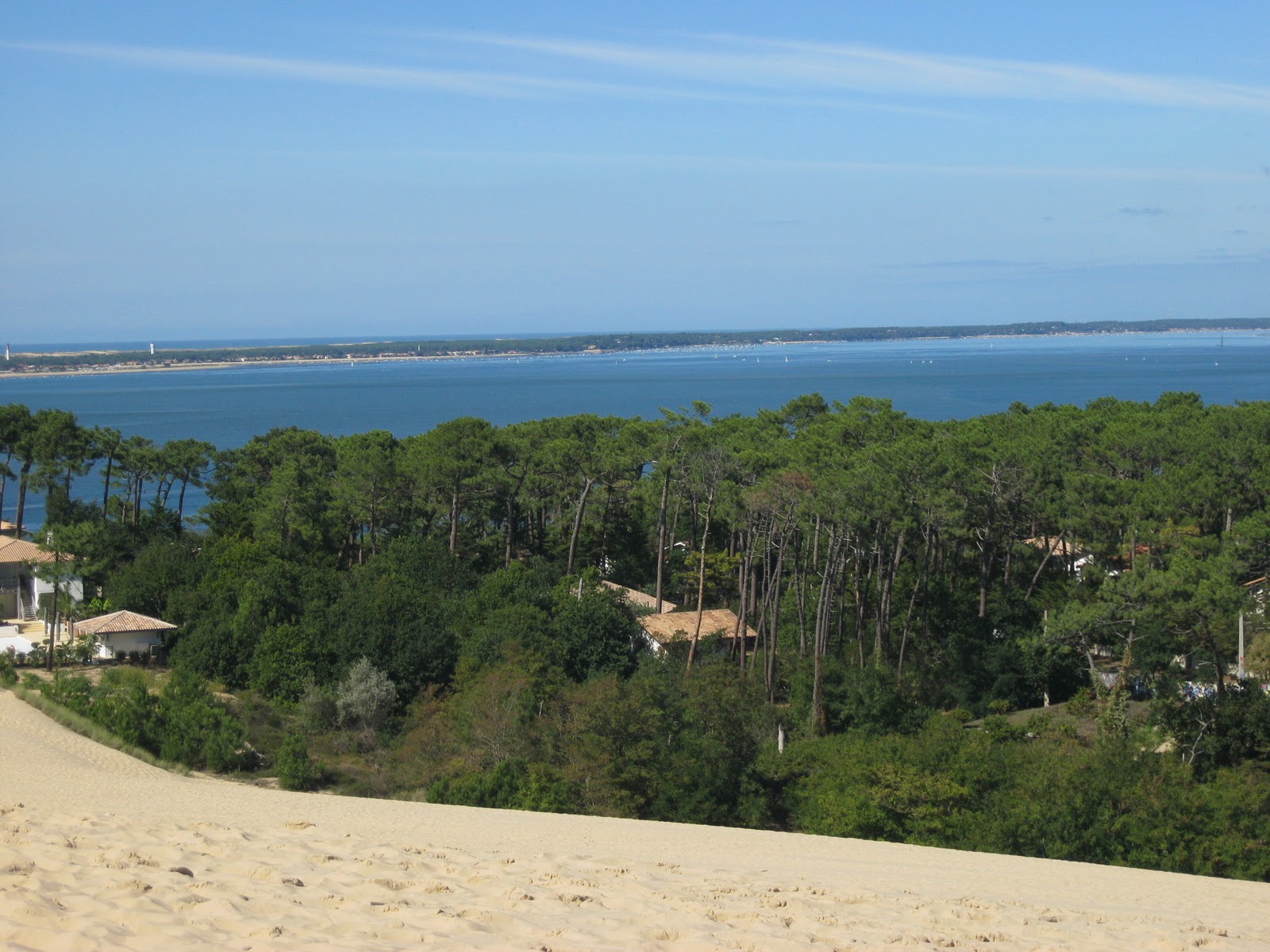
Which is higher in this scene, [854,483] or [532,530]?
[854,483]

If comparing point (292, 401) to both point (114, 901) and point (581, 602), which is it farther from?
point (114, 901)

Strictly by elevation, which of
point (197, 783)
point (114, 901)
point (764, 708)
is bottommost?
point (764, 708)

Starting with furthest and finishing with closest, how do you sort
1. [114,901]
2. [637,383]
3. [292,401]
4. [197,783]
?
[637,383] < [292,401] < [197,783] < [114,901]

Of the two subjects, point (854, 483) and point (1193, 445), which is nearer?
point (854, 483)

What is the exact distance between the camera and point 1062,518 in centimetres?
3538

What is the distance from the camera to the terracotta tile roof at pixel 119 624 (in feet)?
104

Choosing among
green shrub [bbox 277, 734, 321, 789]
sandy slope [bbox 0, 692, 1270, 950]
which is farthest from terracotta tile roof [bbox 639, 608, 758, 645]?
sandy slope [bbox 0, 692, 1270, 950]

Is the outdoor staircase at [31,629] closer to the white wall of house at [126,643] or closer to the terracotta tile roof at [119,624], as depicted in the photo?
the terracotta tile roof at [119,624]

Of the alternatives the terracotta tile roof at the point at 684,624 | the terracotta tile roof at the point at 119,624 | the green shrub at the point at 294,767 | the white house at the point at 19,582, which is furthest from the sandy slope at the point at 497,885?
the white house at the point at 19,582

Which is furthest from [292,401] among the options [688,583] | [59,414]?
[688,583]

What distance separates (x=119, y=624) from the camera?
32188mm

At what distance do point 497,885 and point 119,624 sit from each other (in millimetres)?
25337

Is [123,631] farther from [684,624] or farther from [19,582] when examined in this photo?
[684,624]

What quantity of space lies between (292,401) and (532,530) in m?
124
